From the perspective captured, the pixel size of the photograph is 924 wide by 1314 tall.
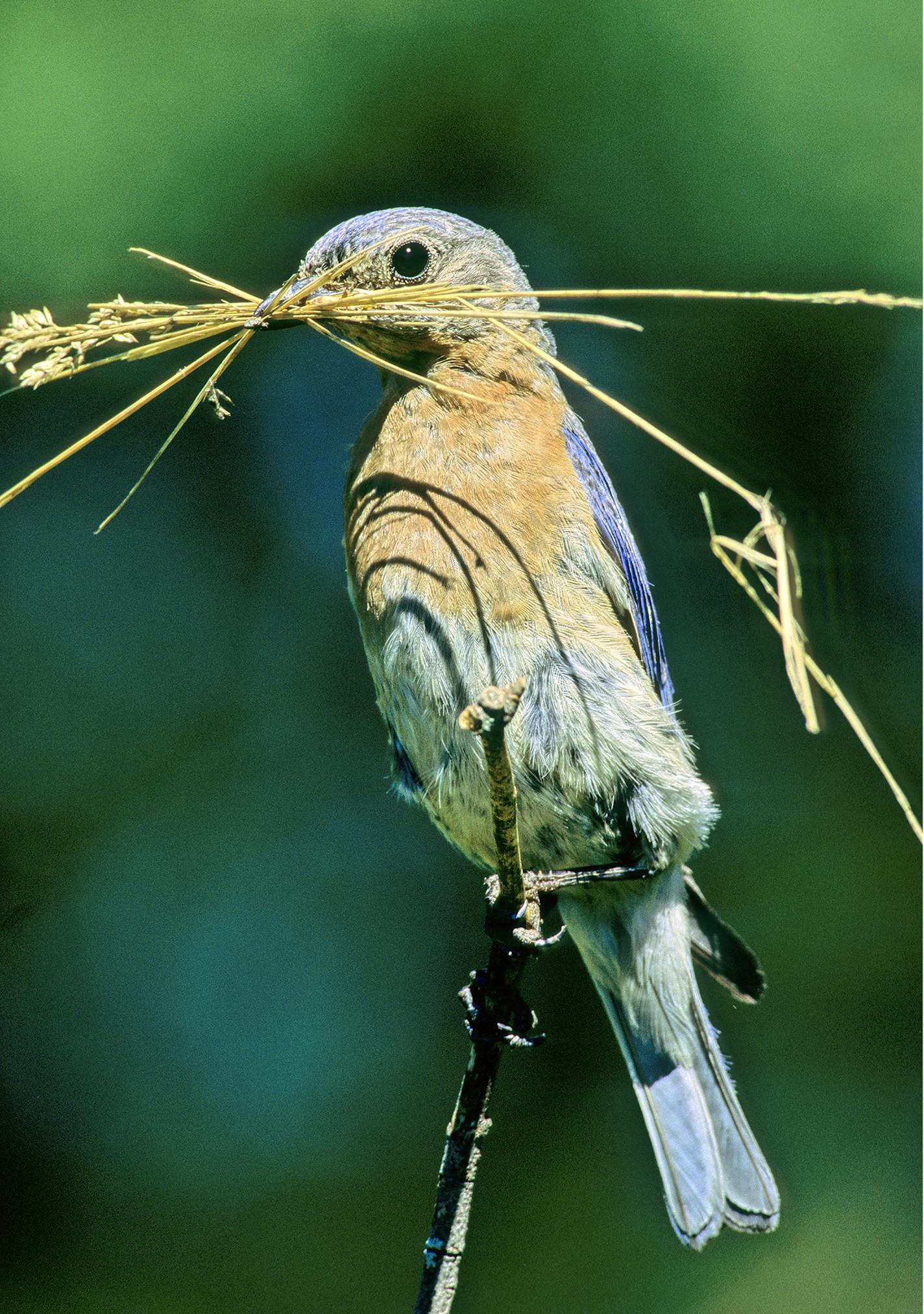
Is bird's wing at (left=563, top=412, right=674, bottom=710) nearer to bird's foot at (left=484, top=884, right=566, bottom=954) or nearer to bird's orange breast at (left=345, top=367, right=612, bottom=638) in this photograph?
bird's orange breast at (left=345, top=367, right=612, bottom=638)

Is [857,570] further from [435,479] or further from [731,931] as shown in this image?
[435,479]

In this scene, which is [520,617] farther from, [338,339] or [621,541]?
[338,339]

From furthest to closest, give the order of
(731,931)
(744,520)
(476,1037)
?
1. (744,520)
2. (731,931)
3. (476,1037)

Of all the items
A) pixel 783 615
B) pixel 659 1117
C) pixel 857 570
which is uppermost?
pixel 783 615

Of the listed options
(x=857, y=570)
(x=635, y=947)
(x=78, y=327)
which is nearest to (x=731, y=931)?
(x=635, y=947)

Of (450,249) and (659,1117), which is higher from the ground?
(450,249)

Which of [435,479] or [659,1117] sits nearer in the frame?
[435,479]

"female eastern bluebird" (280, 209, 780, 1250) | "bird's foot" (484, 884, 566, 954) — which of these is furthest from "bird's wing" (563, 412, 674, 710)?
"bird's foot" (484, 884, 566, 954)
